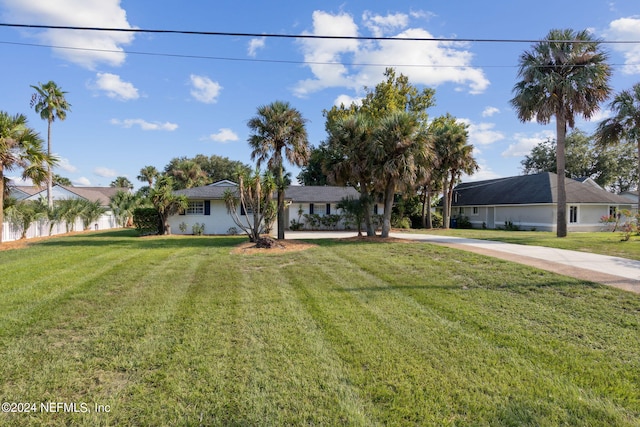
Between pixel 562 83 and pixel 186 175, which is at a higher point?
pixel 562 83

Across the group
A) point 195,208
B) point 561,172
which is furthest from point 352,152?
point 561,172

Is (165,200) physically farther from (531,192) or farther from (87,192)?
(87,192)

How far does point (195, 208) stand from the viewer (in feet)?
67.8

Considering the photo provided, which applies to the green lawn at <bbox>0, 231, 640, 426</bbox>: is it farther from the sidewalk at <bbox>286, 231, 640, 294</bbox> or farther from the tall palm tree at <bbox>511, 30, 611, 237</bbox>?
the tall palm tree at <bbox>511, 30, 611, 237</bbox>

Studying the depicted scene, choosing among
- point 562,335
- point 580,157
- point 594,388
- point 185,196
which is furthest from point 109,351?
point 580,157

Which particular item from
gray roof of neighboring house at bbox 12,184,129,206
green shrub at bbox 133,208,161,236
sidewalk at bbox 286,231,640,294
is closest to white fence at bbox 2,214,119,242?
green shrub at bbox 133,208,161,236

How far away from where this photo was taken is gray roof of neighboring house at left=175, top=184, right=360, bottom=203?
20719 millimetres

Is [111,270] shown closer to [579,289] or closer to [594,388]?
[594,388]

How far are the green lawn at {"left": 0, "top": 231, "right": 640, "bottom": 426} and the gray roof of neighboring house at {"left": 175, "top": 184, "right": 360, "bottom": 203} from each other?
1330 centimetres

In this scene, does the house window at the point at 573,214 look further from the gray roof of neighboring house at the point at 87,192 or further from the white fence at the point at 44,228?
the gray roof of neighboring house at the point at 87,192

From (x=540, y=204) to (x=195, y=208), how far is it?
1008 inches

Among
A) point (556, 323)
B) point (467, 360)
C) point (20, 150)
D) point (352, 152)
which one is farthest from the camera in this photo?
point (352, 152)

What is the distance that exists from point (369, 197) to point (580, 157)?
1518 inches

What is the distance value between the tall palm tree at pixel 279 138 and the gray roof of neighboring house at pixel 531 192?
20.7m
